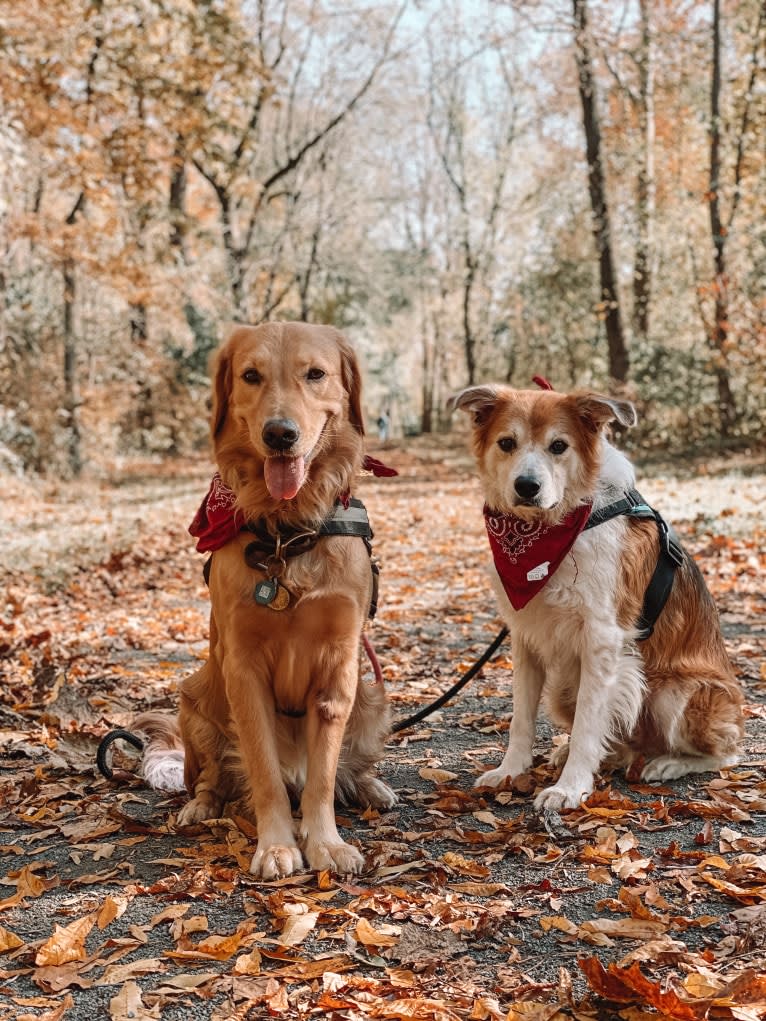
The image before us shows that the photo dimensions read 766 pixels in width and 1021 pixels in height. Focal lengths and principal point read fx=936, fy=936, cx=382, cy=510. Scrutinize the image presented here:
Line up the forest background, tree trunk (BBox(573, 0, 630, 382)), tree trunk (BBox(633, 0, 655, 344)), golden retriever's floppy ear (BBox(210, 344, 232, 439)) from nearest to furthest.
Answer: golden retriever's floppy ear (BBox(210, 344, 232, 439)) → the forest background → tree trunk (BBox(573, 0, 630, 382)) → tree trunk (BBox(633, 0, 655, 344))

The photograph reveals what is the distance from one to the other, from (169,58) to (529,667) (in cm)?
1483

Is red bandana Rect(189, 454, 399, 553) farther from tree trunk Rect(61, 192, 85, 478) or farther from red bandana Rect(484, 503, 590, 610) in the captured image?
tree trunk Rect(61, 192, 85, 478)

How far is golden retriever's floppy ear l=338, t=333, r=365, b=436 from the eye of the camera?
3.73m

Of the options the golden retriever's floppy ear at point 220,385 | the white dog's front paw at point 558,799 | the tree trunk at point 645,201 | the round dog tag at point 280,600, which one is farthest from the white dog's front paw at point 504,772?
the tree trunk at point 645,201

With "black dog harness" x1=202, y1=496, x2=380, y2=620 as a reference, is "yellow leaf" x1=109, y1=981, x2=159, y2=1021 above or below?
below

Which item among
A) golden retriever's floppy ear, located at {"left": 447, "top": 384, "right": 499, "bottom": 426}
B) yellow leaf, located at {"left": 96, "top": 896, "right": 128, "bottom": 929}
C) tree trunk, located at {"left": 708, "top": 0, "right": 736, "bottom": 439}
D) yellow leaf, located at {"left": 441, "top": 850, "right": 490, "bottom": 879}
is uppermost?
tree trunk, located at {"left": 708, "top": 0, "right": 736, "bottom": 439}

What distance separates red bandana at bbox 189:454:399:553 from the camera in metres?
3.52

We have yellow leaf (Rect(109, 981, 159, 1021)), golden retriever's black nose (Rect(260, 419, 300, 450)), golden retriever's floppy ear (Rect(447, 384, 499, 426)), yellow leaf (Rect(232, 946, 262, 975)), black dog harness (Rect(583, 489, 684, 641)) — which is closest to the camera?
yellow leaf (Rect(109, 981, 159, 1021))

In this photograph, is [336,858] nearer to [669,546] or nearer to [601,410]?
[669,546]

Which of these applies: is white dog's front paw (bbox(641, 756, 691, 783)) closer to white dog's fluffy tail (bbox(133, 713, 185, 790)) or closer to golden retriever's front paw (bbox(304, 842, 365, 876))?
golden retriever's front paw (bbox(304, 842, 365, 876))

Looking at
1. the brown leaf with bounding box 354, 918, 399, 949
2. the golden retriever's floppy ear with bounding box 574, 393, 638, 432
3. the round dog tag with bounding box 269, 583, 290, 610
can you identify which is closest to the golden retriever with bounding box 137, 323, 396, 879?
the round dog tag with bounding box 269, 583, 290, 610

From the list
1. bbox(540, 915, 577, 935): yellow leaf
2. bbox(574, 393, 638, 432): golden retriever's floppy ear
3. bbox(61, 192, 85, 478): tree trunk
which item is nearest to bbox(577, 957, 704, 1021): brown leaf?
bbox(540, 915, 577, 935): yellow leaf

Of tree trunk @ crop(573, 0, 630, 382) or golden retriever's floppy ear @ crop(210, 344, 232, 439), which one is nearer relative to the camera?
golden retriever's floppy ear @ crop(210, 344, 232, 439)

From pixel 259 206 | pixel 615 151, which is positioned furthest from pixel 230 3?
pixel 615 151
